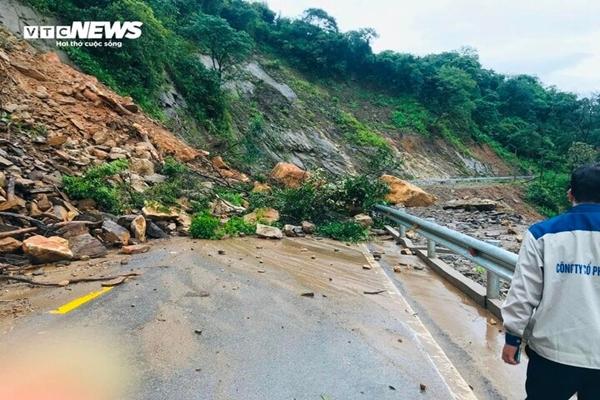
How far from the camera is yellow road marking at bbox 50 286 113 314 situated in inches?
171

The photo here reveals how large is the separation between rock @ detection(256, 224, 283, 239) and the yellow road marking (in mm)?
4239

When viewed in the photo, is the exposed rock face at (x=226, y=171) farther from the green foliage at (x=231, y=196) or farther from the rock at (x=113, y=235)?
the rock at (x=113, y=235)

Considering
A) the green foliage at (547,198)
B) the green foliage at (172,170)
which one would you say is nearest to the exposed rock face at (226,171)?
A: the green foliage at (172,170)

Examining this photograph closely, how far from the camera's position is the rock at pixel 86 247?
643 cm

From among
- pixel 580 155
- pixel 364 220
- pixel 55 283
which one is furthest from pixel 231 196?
pixel 580 155

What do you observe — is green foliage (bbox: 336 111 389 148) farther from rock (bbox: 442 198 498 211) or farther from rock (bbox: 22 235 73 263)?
rock (bbox: 22 235 73 263)

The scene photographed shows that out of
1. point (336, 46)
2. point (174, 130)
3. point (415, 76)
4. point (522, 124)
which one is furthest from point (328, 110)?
point (522, 124)

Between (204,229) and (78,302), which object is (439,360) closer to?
(78,302)

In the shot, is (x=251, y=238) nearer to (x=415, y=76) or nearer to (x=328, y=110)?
(x=328, y=110)

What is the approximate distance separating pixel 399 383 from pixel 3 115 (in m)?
10.5

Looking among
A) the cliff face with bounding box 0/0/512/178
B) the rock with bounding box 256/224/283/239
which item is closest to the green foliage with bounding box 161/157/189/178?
the cliff face with bounding box 0/0/512/178

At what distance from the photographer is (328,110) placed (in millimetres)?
41781

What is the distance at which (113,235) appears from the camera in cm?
710

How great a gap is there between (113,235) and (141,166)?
4.35 m
